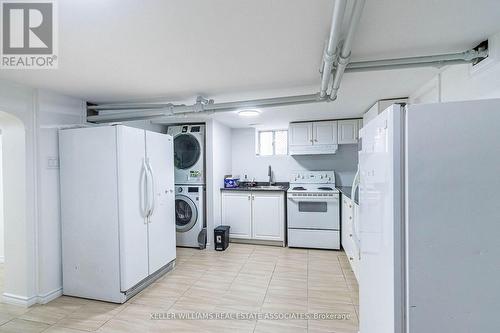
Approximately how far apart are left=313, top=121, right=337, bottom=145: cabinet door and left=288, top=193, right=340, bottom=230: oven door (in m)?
1.02

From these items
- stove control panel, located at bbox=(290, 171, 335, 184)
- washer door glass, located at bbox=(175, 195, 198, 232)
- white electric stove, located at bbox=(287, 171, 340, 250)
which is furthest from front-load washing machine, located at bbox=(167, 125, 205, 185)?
stove control panel, located at bbox=(290, 171, 335, 184)

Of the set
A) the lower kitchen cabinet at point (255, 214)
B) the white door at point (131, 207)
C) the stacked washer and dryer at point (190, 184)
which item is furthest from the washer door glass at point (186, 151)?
the white door at point (131, 207)

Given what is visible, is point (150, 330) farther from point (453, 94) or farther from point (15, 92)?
point (453, 94)

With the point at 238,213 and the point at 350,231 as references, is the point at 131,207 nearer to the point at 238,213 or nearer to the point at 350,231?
the point at 238,213

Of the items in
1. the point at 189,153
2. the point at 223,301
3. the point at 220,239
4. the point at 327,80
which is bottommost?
the point at 223,301

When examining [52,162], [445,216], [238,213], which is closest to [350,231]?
[238,213]

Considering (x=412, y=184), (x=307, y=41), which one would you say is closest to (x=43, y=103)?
(x=307, y=41)

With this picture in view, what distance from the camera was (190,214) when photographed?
4.14m

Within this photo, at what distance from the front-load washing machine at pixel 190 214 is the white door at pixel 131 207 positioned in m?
1.39

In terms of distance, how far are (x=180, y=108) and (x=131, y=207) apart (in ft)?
4.12

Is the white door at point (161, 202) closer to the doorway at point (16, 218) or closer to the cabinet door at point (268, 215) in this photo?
the doorway at point (16, 218)

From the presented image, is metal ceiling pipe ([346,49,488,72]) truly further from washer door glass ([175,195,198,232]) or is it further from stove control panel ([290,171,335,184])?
washer door glass ([175,195,198,232])

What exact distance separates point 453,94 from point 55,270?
14.2 ft

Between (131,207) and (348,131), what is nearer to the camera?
(131,207)
